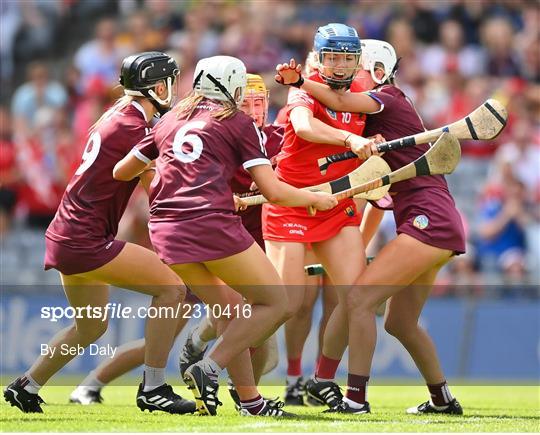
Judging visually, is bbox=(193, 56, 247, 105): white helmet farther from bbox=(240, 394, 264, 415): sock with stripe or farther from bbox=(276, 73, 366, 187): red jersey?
bbox=(240, 394, 264, 415): sock with stripe

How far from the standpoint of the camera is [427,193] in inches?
361

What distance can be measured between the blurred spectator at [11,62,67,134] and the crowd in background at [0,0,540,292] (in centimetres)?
2

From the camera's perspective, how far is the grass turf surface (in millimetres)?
7914

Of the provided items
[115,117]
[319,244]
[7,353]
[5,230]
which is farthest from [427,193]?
[5,230]

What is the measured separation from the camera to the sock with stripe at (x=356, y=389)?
897cm

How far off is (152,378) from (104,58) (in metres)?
9.98

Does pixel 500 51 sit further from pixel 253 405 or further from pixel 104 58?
pixel 253 405

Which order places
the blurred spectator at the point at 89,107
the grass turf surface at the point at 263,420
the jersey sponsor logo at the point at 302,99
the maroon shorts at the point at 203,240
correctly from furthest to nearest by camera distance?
the blurred spectator at the point at 89,107 → the jersey sponsor logo at the point at 302,99 → the maroon shorts at the point at 203,240 → the grass turf surface at the point at 263,420

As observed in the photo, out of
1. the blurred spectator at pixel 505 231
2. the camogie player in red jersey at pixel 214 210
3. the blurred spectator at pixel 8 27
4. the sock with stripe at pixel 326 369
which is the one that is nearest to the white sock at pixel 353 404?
the sock with stripe at pixel 326 369

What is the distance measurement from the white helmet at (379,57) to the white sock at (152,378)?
8.65 ft

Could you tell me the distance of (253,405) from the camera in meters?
8.55

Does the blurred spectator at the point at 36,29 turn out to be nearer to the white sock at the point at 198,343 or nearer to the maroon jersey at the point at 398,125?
the white sock at the point at 198,343

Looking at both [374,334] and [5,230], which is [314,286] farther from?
[5,230]

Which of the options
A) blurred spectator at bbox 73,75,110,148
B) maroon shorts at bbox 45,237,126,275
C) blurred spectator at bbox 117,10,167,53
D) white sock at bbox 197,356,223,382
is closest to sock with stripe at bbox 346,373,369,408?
white sock at bbox 197,356,223,382
